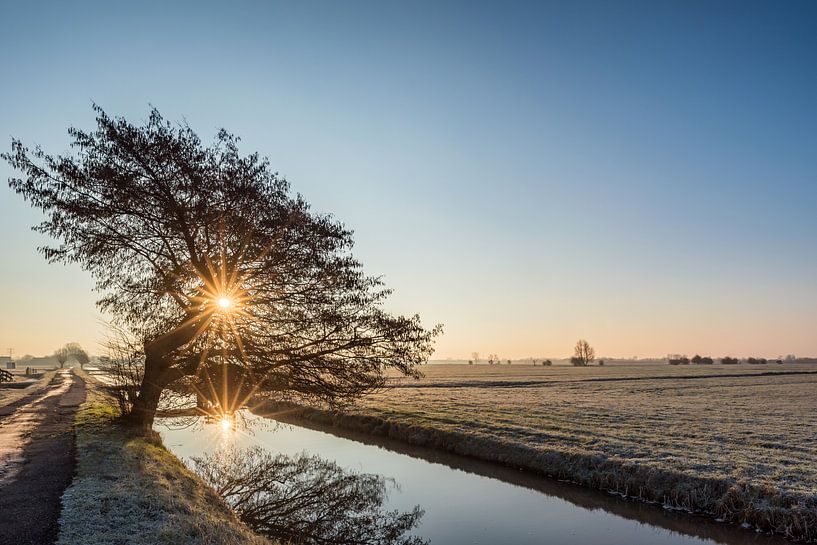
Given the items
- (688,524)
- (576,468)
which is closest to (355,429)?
(576,468)

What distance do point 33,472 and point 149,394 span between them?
820 cm

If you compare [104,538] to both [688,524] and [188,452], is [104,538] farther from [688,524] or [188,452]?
[188,452]

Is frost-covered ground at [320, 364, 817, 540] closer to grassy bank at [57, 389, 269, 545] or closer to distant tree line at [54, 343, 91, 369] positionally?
grassy bank at [57, 389, 269, 545]

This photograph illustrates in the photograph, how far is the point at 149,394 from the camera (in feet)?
71.5

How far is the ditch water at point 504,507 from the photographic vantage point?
14406 millimetres

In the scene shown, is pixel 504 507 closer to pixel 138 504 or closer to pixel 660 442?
pixel 660 442

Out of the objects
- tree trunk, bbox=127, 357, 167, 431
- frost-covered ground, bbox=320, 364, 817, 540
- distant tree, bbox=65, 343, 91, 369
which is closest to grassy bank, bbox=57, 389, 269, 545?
tree trunk, bbox=127, 357, 167, 431

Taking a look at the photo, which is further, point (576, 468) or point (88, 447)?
point (576, 468)

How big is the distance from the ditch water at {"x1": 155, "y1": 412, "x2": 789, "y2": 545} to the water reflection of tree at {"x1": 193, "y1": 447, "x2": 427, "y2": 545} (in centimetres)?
78

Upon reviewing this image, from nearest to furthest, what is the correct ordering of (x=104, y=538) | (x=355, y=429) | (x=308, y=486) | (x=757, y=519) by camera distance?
(x=104, y=538), (x=757, y=519), (x=308, y=486), (x=355, y=429)

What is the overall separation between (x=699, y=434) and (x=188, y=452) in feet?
85.1

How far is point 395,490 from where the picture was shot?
19250mm

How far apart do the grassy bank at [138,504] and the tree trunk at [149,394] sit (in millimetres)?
3519

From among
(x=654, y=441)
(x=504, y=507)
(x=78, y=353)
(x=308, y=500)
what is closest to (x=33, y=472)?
(x=308, y=500)
